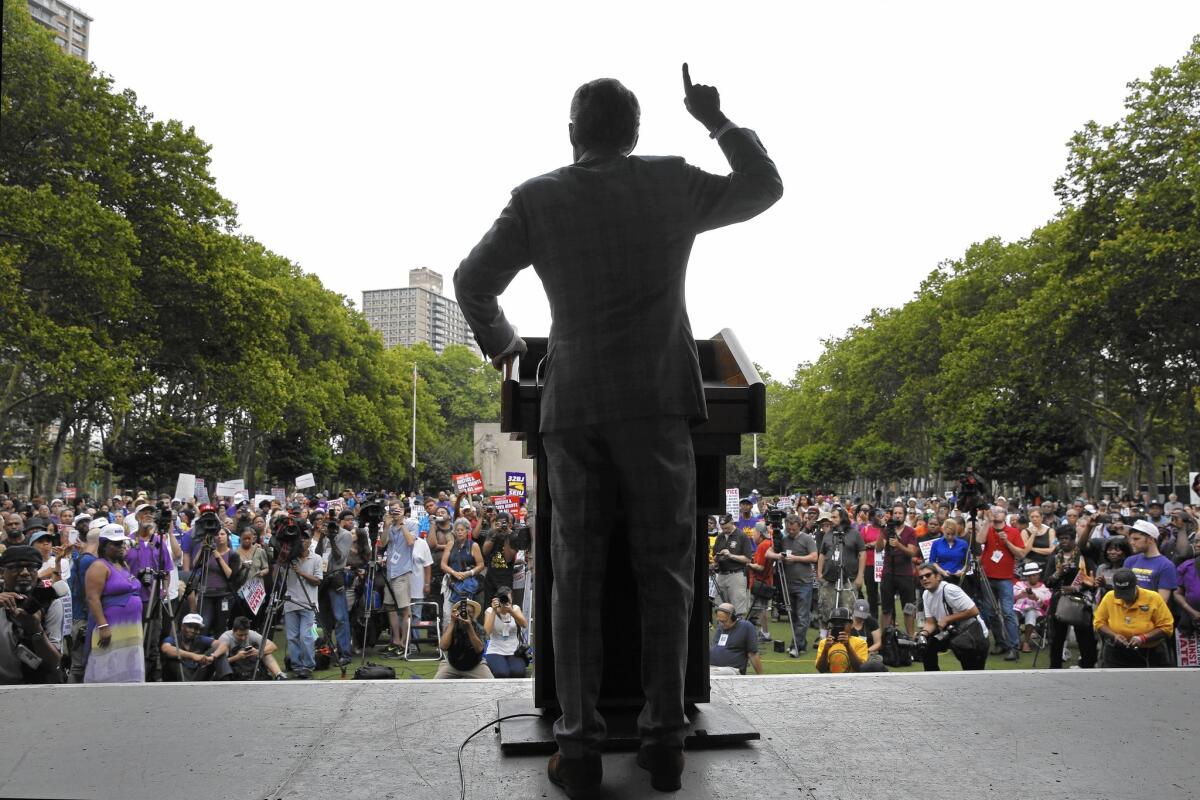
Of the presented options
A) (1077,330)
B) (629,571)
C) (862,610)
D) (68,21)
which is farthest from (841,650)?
(68,21)

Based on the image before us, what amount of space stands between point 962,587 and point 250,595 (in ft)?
32.3

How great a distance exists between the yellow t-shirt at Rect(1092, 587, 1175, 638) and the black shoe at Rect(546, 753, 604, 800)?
893cm

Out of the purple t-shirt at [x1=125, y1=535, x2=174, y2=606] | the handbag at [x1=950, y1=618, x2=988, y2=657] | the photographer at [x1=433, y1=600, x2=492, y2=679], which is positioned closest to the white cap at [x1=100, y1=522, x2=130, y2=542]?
the purple t-shirt at [x1=125, y1=535, x2=174, y2=606]

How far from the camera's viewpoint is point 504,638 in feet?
37.1

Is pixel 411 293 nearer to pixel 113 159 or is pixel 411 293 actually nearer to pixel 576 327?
pixel 113 159

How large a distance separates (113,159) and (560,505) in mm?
29015

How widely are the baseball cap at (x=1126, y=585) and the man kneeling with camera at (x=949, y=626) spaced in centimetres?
153

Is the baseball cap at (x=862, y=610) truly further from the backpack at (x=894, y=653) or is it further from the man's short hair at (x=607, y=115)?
the man's short hair at (x=607, y=115)

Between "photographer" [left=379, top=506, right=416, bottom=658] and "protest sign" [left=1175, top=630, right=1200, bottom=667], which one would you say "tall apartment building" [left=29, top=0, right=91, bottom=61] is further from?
"protest sign" [left=1175, top=630, right=1200, bottom=667]

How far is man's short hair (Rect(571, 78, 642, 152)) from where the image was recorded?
287 cm

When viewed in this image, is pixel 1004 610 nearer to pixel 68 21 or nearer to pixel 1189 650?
pixel 1189 650

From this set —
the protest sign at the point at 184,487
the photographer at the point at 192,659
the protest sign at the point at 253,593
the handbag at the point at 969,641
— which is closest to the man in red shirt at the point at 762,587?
the handbag at the point at 969,641

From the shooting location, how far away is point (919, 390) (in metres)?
57.3

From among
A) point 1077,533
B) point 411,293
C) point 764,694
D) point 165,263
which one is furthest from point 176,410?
point 411,293
